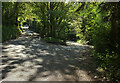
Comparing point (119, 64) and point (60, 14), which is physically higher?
point (60, 14)

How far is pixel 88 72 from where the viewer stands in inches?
178

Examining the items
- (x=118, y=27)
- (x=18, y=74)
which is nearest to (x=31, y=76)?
(x=18, y=74)

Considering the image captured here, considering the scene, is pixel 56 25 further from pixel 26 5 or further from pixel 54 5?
pixel 26 5

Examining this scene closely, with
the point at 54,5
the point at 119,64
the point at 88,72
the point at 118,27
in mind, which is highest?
the point at 54,5

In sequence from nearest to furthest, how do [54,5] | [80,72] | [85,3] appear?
[80,72], [85,3], [54,5]

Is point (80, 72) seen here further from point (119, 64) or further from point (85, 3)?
point (85, 3)

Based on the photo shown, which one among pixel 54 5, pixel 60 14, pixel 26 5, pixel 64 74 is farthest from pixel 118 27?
pixel 26 5

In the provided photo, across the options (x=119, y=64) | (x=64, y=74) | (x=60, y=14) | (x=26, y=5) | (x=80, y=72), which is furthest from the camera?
(x=26, y=5)

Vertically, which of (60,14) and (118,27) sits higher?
(60,14)

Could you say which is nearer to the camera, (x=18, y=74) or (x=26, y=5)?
(x=18, y=74)

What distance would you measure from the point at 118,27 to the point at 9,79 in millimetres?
3903

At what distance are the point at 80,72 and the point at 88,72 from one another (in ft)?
1.13

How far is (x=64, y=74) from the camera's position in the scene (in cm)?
421

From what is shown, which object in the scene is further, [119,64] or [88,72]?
[88,72]
